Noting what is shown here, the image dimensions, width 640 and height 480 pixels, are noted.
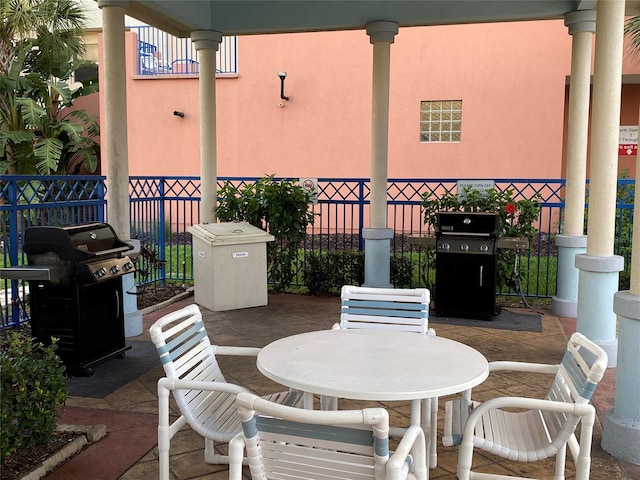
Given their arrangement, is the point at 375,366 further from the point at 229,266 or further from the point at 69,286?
the point at 229,266

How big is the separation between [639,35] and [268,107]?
24.5 ft

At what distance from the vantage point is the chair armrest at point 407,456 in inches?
75.7

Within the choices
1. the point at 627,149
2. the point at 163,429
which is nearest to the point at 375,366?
the point at 163,429

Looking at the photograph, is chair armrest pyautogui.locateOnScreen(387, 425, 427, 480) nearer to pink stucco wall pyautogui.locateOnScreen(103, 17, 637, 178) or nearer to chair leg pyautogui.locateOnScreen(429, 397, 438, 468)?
chair leg pyautogui.locateOnScreen(429, 397, 438, 468)

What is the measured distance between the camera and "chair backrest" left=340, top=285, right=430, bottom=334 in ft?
12.7

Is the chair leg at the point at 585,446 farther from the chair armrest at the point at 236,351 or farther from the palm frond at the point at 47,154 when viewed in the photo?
the palm frond at the point at 47,154

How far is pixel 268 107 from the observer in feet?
46.3

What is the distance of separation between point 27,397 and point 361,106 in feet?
37.1

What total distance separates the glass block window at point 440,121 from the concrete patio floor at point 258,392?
7.06m

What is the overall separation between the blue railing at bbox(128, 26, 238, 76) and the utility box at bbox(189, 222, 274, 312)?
784cm

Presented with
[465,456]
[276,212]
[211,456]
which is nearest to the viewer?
[465,456]

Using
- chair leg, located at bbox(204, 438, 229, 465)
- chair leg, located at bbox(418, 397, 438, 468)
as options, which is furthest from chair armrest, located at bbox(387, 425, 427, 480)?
chair leg, located at bbox(204, 438, 229, 465)

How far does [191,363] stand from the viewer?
314cm

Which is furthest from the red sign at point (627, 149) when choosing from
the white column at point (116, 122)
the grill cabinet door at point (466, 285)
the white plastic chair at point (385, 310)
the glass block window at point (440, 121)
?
the white plastic chair at point (385, 310)
